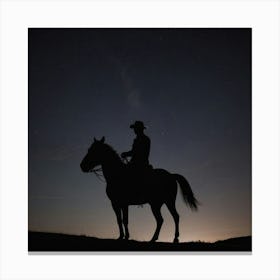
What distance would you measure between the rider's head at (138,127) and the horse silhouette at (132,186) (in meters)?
0.42

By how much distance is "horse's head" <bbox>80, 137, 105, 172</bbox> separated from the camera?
25.0ft

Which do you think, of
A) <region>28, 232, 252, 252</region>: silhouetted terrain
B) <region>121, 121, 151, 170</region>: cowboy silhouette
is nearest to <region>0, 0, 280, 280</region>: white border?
<region>28, 232, 252, 252</region>: silhouetted terrain

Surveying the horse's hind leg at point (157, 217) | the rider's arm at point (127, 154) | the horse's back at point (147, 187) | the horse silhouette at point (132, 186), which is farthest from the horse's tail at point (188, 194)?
the rider's arm at point (127, 154)

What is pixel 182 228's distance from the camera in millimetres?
7723

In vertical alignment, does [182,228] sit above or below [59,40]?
below

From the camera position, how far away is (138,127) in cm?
763

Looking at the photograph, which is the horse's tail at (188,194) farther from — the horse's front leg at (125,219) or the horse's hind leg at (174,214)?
the horse's front leg at (125,219)
